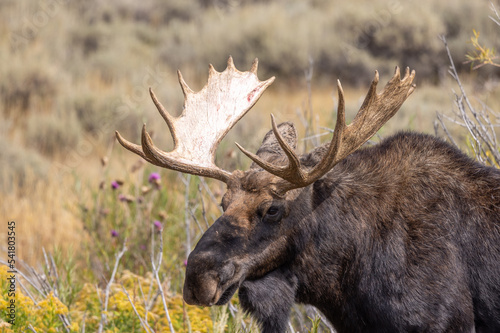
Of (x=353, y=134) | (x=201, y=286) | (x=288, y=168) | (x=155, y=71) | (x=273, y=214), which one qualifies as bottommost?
(x=201, y=286)

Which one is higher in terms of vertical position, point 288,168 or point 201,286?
point 288,168

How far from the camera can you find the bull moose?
2.71 meters

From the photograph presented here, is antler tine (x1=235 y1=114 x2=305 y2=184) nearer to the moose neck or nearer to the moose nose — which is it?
the moose neck

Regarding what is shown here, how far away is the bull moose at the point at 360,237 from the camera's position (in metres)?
2.71

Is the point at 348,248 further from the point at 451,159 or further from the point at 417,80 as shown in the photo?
the point at 417,80

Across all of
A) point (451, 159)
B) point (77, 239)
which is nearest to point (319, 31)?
point (77, 239)

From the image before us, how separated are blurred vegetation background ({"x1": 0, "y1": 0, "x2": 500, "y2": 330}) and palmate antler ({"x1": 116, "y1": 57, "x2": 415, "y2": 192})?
6.39 ft

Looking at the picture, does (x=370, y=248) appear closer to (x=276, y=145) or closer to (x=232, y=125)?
(x=276, y=145)

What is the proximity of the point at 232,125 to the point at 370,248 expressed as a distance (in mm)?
956

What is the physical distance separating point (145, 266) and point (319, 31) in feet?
31.5

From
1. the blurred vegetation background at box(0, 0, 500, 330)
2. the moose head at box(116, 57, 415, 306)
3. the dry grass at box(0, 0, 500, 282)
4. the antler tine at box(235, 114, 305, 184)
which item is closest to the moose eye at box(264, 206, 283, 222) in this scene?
the moose head at box(116, 57, 415, 306)

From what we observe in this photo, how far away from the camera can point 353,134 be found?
2785 mm

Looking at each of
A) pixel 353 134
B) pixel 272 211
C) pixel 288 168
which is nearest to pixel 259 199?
pixel 272 211

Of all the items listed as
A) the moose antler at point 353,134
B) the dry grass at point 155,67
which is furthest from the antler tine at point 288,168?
the dry grass at point 155,67
